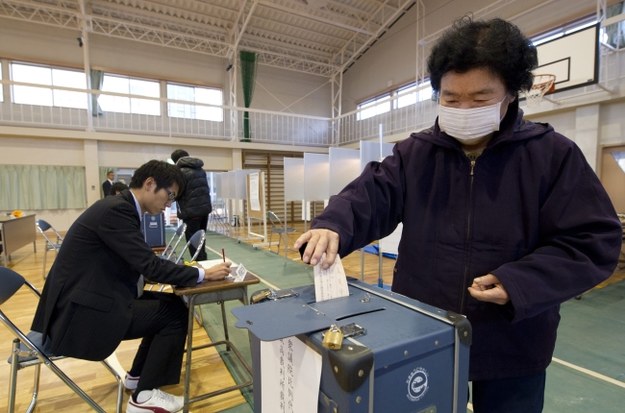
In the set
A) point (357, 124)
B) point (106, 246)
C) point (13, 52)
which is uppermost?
point (13, 52)

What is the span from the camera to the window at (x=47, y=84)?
7324 millimetres

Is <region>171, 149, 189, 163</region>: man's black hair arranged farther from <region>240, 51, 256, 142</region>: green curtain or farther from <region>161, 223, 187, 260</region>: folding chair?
<region>240, 51, 256, 142</region>: green curtain

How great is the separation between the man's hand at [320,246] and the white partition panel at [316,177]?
4.14 meters

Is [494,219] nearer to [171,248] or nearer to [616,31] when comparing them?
[171,248]

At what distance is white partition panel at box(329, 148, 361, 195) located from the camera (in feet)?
12.4

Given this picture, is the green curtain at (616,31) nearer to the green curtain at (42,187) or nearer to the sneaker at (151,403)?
the sneaker at (151,403)

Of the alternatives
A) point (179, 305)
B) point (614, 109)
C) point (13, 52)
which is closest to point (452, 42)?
point (179, 305)

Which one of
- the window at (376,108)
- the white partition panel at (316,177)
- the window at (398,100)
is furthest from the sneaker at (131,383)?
the window at (376,108)

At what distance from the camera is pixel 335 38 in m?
9.88

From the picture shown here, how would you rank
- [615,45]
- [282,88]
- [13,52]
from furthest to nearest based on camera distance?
1. [282,88]
2. [13,52]
3. [615,45]

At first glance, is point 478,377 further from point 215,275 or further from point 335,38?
point 335,38

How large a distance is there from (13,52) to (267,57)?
596 centimetres

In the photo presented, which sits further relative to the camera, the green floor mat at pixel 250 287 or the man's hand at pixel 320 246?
the green floor mat at pixel 250 287

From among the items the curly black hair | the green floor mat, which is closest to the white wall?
the green floor mat
